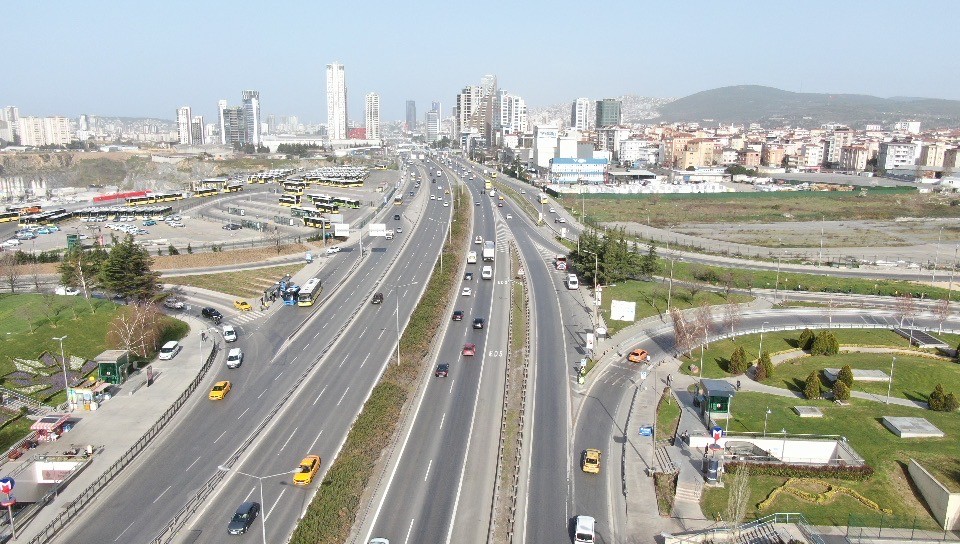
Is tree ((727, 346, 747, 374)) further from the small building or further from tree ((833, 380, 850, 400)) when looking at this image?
the small building

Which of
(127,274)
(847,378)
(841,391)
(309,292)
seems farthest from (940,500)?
(127,274)

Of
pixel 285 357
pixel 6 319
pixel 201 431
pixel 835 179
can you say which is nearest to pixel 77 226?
pixel 6 319

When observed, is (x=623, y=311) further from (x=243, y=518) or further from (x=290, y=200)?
(x=290, y=200)

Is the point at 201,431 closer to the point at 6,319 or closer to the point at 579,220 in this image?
the point at 6,319

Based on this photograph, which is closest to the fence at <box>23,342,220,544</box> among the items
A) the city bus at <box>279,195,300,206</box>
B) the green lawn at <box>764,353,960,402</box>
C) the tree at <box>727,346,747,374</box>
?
the tree at <box>727,346,747,374</box>

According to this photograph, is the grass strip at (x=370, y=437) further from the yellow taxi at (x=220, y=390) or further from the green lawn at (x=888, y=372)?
the green lawn at (x=888, y=372)
